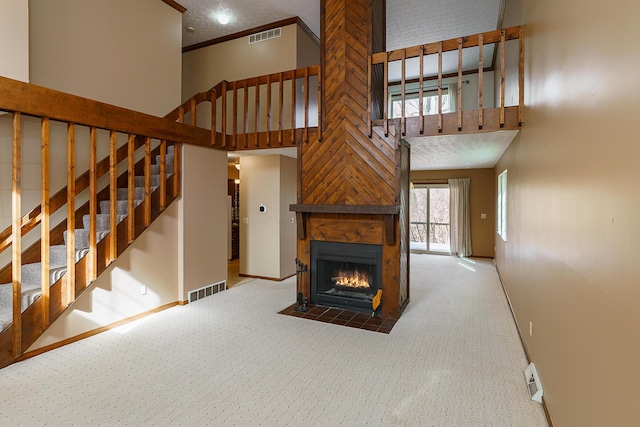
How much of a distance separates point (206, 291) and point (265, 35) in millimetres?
4786

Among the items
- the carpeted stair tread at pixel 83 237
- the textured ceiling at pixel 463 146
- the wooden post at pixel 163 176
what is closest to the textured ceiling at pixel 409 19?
the textured ceiling at pixel 463 146

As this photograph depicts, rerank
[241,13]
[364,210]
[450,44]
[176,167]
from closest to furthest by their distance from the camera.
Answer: [450,44]
[364,210]
[176,167]
[241,13]

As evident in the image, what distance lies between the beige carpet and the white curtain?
472cm

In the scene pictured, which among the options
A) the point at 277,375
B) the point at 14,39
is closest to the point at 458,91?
the point at 277,375

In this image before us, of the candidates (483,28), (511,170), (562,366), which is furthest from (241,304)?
(483,28)

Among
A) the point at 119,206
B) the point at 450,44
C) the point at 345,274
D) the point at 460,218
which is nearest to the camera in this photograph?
the point at 450,44

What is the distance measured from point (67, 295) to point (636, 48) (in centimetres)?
441

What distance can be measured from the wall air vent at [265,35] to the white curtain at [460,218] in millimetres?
5716

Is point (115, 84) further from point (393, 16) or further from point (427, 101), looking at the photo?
point (427, 101)

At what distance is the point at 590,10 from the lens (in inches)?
59.8

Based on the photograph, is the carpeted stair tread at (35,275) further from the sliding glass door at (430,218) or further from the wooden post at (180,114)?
the sliding glass door at (430,218)

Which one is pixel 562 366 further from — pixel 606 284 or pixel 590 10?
pixel 590 10

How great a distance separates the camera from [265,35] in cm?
629

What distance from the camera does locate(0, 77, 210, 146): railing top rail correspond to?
112 inches
